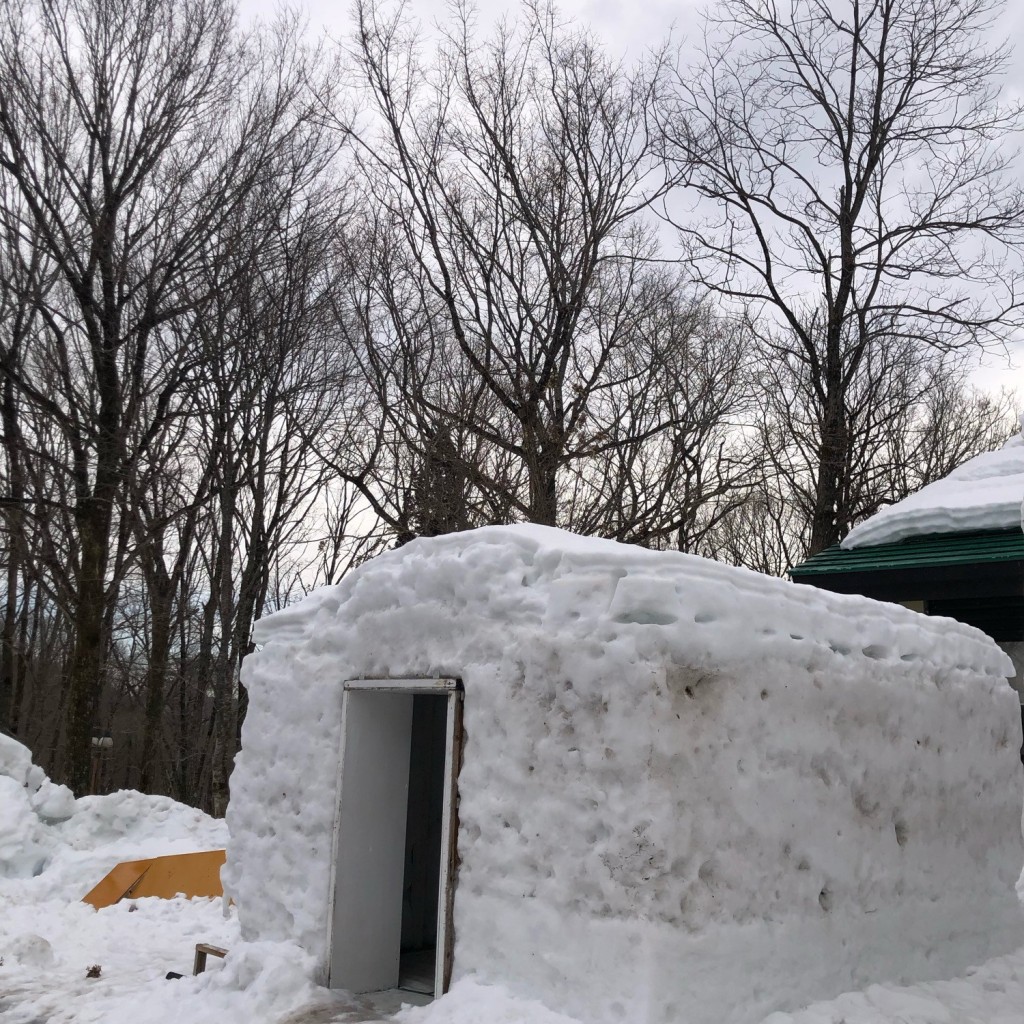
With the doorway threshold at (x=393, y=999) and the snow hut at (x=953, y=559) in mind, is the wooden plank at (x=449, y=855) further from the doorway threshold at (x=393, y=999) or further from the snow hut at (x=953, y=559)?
the snow hut at (x=953, y=559)

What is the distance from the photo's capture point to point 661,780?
4.91 m

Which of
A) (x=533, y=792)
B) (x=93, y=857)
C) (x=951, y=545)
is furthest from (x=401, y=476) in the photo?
(x=533, y=792)

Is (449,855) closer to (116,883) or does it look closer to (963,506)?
(116,883)

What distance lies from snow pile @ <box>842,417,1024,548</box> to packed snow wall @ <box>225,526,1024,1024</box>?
3.99 meters

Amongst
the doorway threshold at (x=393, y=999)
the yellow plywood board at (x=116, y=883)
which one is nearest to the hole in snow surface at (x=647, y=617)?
the doorway threshold at (x=393, y=999)

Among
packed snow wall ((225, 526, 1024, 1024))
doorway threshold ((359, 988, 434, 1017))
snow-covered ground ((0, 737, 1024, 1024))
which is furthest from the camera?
doorway threshold ((359, 988, 434, 1017))

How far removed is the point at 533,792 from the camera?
17.4ft

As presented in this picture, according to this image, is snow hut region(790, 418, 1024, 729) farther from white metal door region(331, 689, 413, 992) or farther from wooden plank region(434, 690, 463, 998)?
wooden plank region(434, 690, 463, 998)

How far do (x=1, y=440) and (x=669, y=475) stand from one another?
1059 cm

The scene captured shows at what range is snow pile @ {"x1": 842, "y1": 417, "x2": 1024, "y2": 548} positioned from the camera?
1033 centimetres

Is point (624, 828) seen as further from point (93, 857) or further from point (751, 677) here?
point (93, 857)

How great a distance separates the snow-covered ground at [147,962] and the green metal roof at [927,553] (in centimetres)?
401

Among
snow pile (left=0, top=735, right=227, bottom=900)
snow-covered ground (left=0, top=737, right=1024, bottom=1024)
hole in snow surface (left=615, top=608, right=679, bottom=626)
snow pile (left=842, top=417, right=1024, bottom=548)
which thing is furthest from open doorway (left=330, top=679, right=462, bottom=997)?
snow pile (left=842, top=417, right=1024, bottom=548)

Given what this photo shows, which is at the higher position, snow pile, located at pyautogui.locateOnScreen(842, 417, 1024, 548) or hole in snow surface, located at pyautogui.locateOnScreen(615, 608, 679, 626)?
snow pile, located at pyautogui.locateOnScreen(842, 417, 1024, 548)
